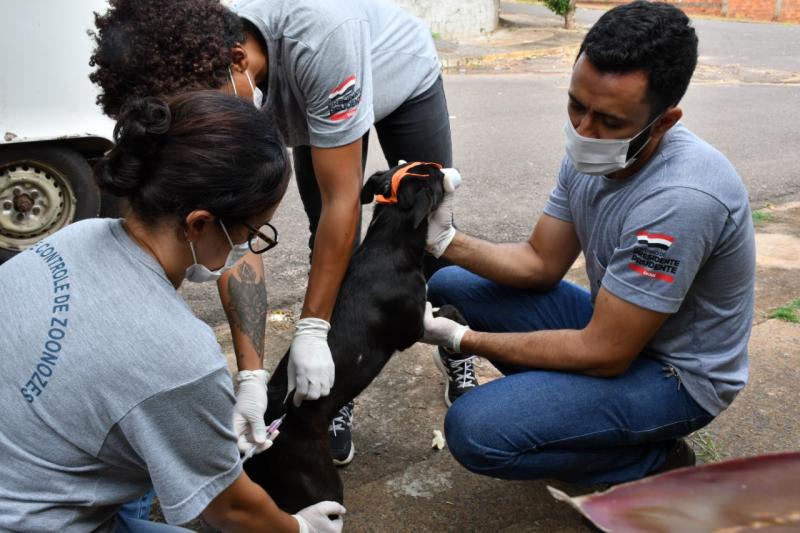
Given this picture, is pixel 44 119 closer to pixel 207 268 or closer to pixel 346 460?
pixel 346 460

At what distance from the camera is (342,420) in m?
2.79

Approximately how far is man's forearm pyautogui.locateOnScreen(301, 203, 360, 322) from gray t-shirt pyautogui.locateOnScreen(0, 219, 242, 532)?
87cm

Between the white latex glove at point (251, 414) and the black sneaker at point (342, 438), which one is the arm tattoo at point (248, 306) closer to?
the white latex glove at point (251, 414)

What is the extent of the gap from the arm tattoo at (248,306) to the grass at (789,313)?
100 inches

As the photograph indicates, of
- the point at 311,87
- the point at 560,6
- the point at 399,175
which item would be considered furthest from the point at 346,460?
the point at 560,6

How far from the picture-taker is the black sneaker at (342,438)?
→ 2.77 metres

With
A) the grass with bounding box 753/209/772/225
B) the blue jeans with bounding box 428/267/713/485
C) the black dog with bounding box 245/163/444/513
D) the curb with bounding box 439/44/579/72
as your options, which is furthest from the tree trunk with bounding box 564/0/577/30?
the blue jeans with bounding box 428/267/713/485

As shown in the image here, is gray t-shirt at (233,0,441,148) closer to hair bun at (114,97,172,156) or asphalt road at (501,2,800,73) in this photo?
hair bun at (114,97,172,156)

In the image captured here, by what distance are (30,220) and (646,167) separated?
3.31 metres

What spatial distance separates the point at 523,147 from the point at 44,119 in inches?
185

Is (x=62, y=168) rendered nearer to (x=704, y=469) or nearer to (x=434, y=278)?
(x=434, y=278)

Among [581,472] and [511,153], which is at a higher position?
[581,472]

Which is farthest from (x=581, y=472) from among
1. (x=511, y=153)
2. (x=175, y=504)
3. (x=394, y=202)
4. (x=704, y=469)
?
(x=511, y=153)

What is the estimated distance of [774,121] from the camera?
938 centimetres
